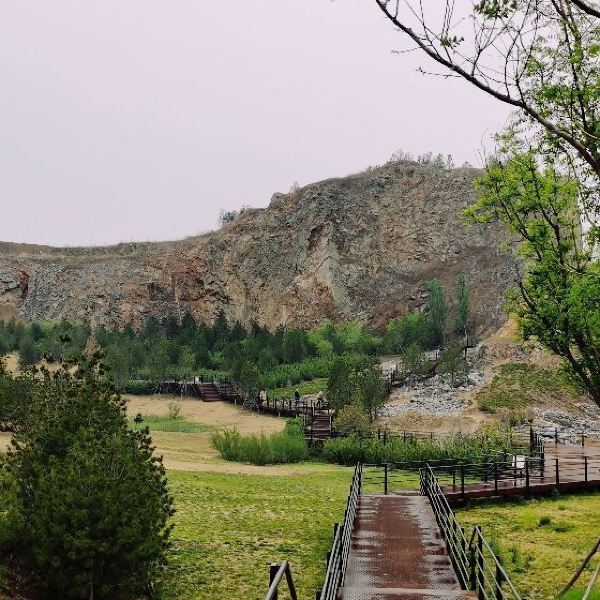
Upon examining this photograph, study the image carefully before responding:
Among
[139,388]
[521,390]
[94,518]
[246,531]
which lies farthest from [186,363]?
[94,518]

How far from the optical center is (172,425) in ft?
159

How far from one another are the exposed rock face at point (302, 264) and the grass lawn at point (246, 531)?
210 ft

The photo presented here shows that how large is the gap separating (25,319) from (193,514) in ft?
296

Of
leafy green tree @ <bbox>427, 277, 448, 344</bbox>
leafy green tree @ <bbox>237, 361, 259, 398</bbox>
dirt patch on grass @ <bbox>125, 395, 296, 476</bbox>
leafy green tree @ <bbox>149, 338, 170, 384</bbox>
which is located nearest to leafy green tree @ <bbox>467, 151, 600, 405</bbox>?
dirt patch on grass @ <bbox>125, 395, 296, 476</bbox>

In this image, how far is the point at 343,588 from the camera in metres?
10.8

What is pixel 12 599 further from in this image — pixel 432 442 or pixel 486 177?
pixel 432 442

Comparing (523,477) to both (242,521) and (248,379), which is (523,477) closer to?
(242,521)

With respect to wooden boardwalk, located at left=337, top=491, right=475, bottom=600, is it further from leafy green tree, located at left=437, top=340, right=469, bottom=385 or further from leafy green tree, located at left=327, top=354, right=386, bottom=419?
leafy green tree, located at left=437, top=340, right=469, bottom=385

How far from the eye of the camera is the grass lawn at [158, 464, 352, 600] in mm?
15328

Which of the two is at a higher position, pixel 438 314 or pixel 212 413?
pixel 438 314

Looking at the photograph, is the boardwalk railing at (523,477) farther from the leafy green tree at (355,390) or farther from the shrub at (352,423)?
the leafy green tree at (355,390)

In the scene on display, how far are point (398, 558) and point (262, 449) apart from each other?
2395cm

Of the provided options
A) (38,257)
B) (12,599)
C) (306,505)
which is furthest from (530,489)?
(38,257)

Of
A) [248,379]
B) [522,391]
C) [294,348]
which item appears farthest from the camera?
[294,348]
